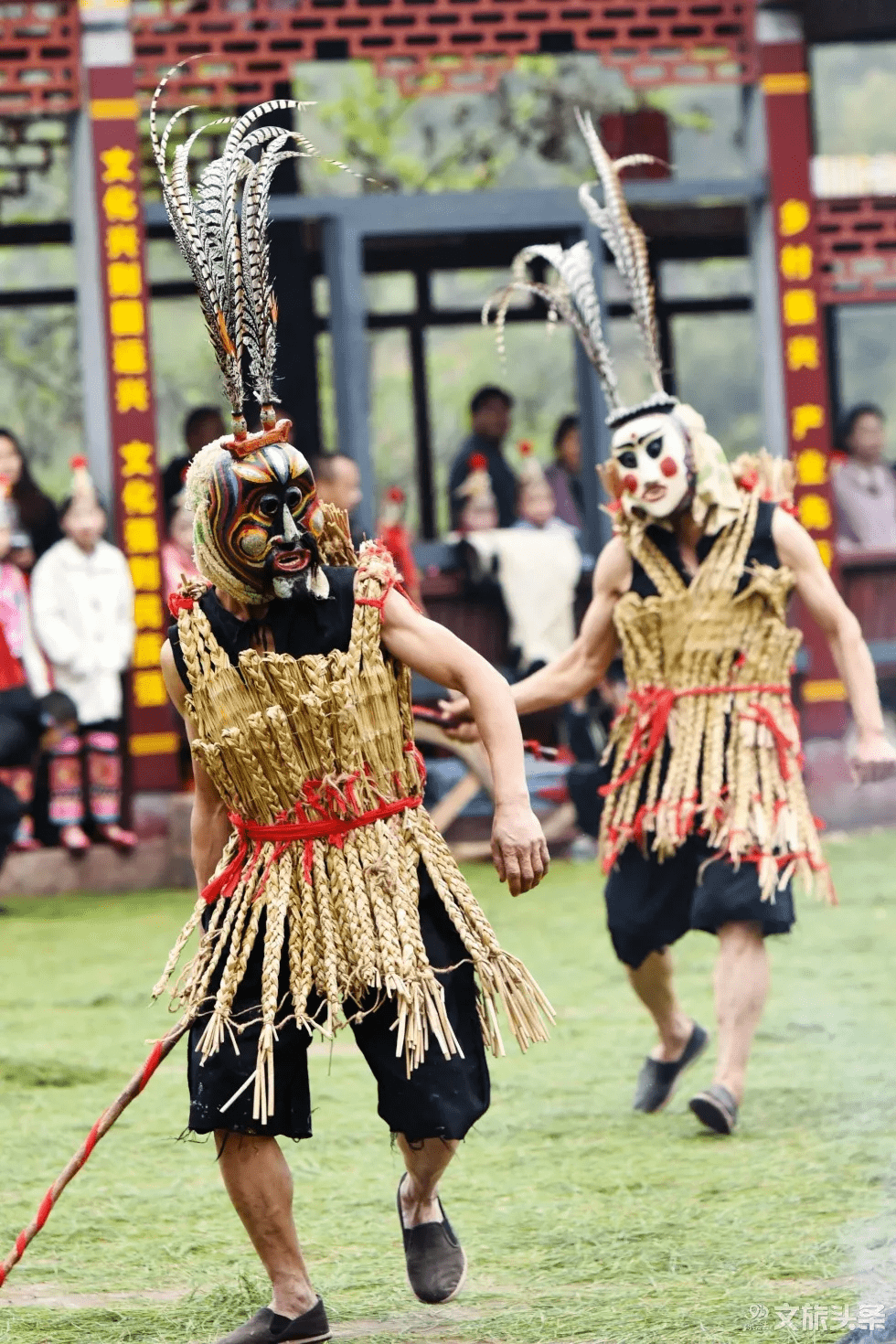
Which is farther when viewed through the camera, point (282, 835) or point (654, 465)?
point (654, 465)

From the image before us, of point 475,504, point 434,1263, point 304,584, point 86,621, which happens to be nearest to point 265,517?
point 304,584

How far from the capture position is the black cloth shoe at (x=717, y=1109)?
545 cm

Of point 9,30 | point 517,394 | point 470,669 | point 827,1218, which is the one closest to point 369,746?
point 470,669

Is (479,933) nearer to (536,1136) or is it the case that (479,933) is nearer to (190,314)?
(536,1136)

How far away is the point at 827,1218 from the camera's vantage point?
4.64 metres

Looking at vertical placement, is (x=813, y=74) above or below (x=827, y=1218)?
above

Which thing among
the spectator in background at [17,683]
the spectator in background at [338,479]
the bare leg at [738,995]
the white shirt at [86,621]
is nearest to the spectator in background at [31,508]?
the spectator in background at [17,683]

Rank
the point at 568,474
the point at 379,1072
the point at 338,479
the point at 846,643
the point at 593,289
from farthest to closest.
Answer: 1. the point at 568,474
2. the point at 338,479
3. the point at 593,289
4. the point at 846,643
5. the point at 379,1072

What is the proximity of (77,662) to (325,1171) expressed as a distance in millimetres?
5239

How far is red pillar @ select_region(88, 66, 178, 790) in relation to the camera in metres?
10.8

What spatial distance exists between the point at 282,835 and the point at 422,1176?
66cm

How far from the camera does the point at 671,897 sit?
576 cm

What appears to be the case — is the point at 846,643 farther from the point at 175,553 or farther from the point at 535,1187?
the point at 175,553

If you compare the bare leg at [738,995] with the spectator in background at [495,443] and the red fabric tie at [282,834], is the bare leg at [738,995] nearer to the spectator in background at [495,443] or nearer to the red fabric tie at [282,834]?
the red fabric tie at [282,834]
